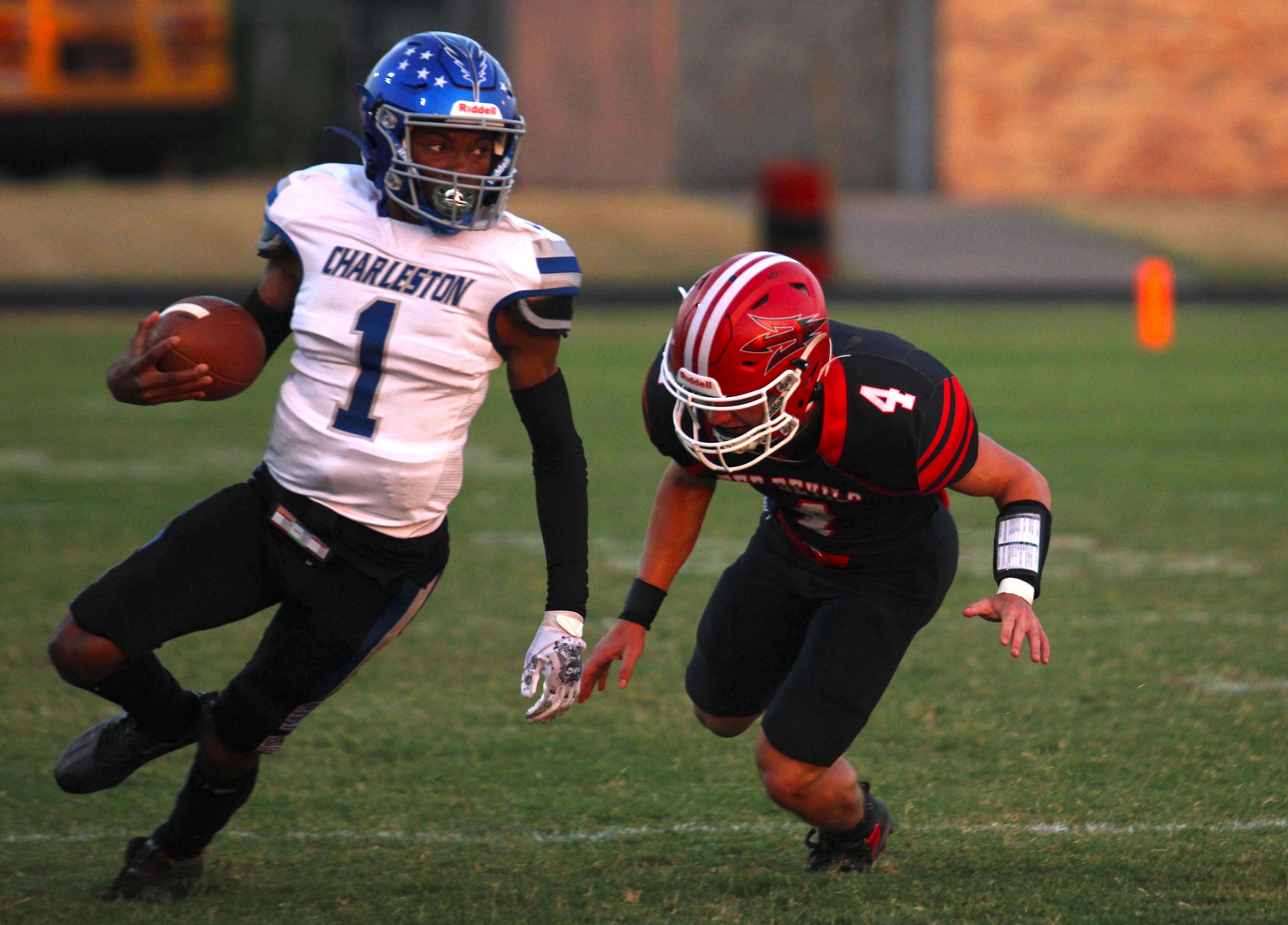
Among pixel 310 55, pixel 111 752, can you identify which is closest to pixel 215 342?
pixel 111 752

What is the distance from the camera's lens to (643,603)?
337 cm

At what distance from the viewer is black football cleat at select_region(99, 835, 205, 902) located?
126 inches

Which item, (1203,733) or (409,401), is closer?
(409,401)

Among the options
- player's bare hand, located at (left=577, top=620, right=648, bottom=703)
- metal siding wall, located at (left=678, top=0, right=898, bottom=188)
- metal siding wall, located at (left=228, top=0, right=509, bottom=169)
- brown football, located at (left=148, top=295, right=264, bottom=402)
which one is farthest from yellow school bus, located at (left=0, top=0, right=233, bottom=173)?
player's bare hand, located at (left=577, top=620, right=648, bottom=703)

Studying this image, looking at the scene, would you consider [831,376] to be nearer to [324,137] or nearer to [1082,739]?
[1082,739]

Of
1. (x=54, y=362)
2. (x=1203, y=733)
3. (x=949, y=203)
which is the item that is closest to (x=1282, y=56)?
(x=949, y=203)

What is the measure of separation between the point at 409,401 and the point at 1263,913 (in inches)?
74.4

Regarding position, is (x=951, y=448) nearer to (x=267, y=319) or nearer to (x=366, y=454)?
(x=366, y=454)

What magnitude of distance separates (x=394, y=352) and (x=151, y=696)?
815 mm

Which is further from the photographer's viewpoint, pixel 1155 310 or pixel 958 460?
pixel 1155 310

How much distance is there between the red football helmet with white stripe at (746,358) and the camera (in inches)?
120

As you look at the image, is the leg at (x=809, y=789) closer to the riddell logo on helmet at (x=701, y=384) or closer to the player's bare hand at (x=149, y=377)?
the riddell logo on helmet at (x=701, y=384)

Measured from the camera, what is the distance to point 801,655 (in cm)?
333

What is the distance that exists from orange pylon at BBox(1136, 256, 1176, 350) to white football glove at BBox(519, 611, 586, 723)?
37.5 ft
